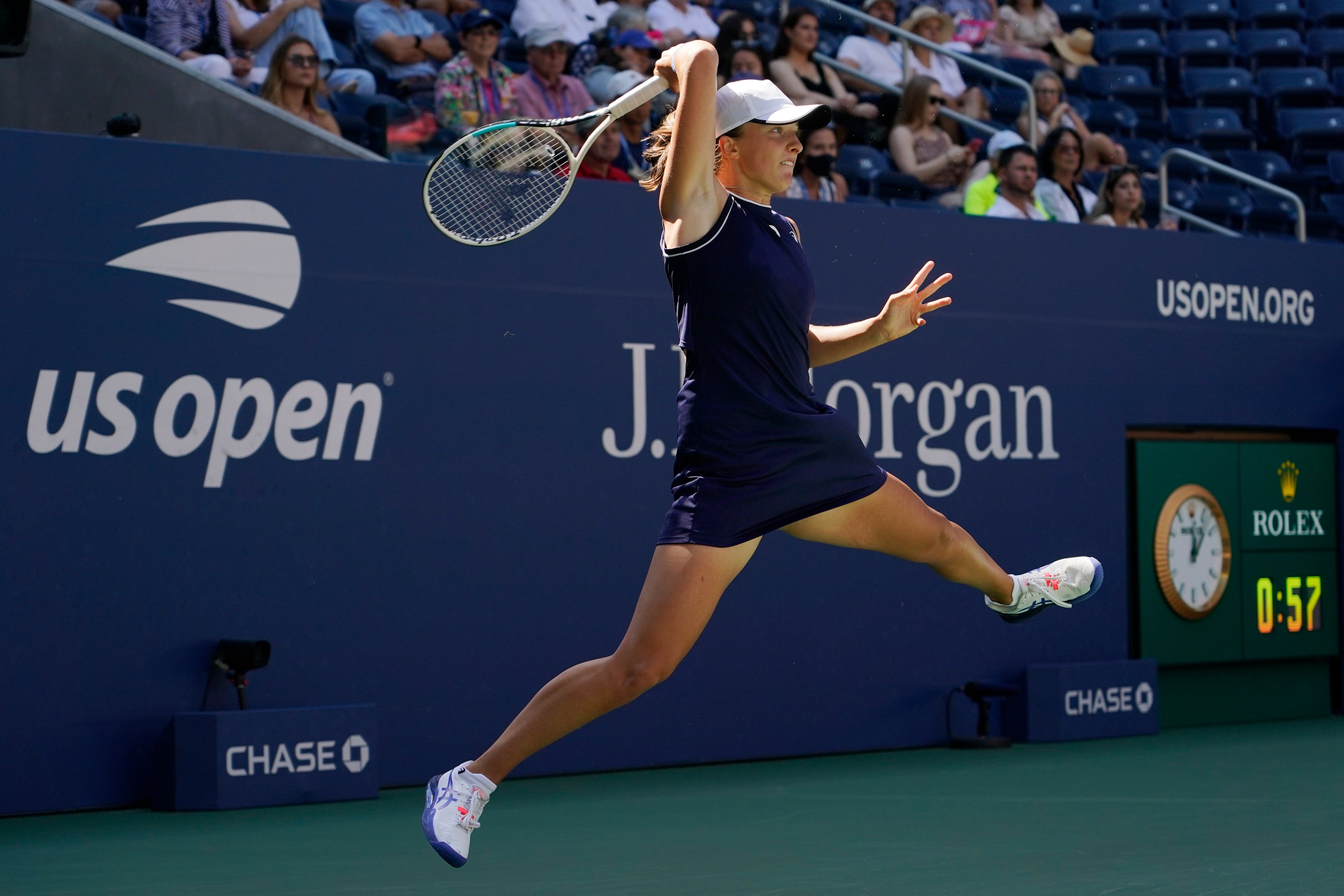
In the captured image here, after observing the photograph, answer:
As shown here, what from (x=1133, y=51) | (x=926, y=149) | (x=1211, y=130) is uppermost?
(x=1133, y=51)

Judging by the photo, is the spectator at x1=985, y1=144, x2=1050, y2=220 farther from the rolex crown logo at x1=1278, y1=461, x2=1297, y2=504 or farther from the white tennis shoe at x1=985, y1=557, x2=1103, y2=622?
the white tennis shoe at x1=985, y1=557, x2=1103, y2=622

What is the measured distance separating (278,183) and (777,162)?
275 cm

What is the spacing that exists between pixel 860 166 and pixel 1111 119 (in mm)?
3620

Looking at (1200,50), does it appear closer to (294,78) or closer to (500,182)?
(294,78)

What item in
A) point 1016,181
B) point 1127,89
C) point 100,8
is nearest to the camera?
point 100,8

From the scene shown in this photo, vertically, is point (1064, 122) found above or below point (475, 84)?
above

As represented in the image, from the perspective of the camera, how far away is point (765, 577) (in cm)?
744

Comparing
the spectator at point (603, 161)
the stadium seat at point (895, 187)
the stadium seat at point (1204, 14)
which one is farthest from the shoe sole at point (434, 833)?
the stadium seat at point (1204, 14)

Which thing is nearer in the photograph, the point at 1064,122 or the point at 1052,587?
the point at 1052,587

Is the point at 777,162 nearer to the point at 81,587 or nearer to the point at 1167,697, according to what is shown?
the point at 81,587

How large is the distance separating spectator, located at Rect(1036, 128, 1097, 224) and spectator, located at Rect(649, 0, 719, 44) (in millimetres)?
1907

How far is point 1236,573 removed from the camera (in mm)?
8852

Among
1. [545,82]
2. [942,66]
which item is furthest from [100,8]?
[942,66]

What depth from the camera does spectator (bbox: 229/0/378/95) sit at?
8.41m
